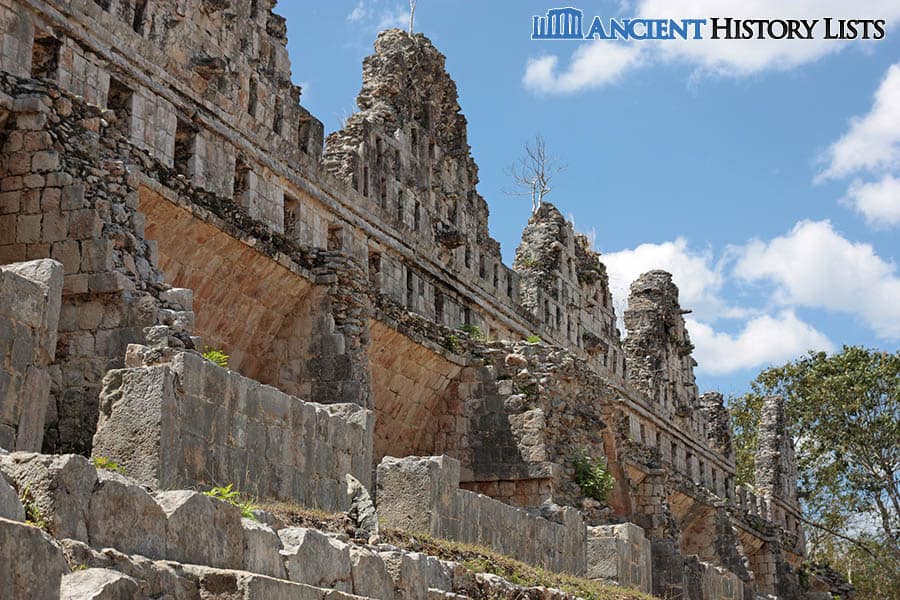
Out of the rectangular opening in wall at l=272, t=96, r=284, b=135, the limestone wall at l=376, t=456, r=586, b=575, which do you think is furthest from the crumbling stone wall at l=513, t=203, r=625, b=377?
the limestone wall at l=376, t=456, r=586, b=575

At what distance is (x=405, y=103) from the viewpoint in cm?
3198

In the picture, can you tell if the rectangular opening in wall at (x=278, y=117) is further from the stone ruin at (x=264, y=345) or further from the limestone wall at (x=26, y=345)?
the limestone wall at (x=26, y=345)

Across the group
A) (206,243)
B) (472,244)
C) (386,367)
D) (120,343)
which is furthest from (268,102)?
(120,343)

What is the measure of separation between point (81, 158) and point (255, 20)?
1246cm

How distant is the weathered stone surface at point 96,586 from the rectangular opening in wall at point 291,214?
18.1 m

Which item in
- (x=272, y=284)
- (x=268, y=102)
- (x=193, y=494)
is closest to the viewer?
(x=193, y=494)

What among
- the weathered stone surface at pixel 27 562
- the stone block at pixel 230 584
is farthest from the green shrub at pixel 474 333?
the weathered stone surface at pixel 27 562

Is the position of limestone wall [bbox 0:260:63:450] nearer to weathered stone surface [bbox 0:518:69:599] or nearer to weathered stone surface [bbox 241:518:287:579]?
weathered stone surface [bbox 241:518:287:579]

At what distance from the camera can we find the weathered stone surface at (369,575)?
377 inches

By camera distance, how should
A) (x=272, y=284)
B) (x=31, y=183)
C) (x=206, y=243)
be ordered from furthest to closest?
(x=272, y=284) < (x=206, y=243) < (x=31, y=183)

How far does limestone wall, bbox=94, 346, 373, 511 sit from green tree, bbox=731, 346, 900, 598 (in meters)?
39.2

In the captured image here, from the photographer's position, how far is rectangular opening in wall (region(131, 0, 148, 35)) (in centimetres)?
2131

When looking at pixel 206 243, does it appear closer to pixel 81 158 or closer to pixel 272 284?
pixel 272 284

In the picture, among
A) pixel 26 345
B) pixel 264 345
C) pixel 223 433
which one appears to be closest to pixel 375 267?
pixel 264 345
